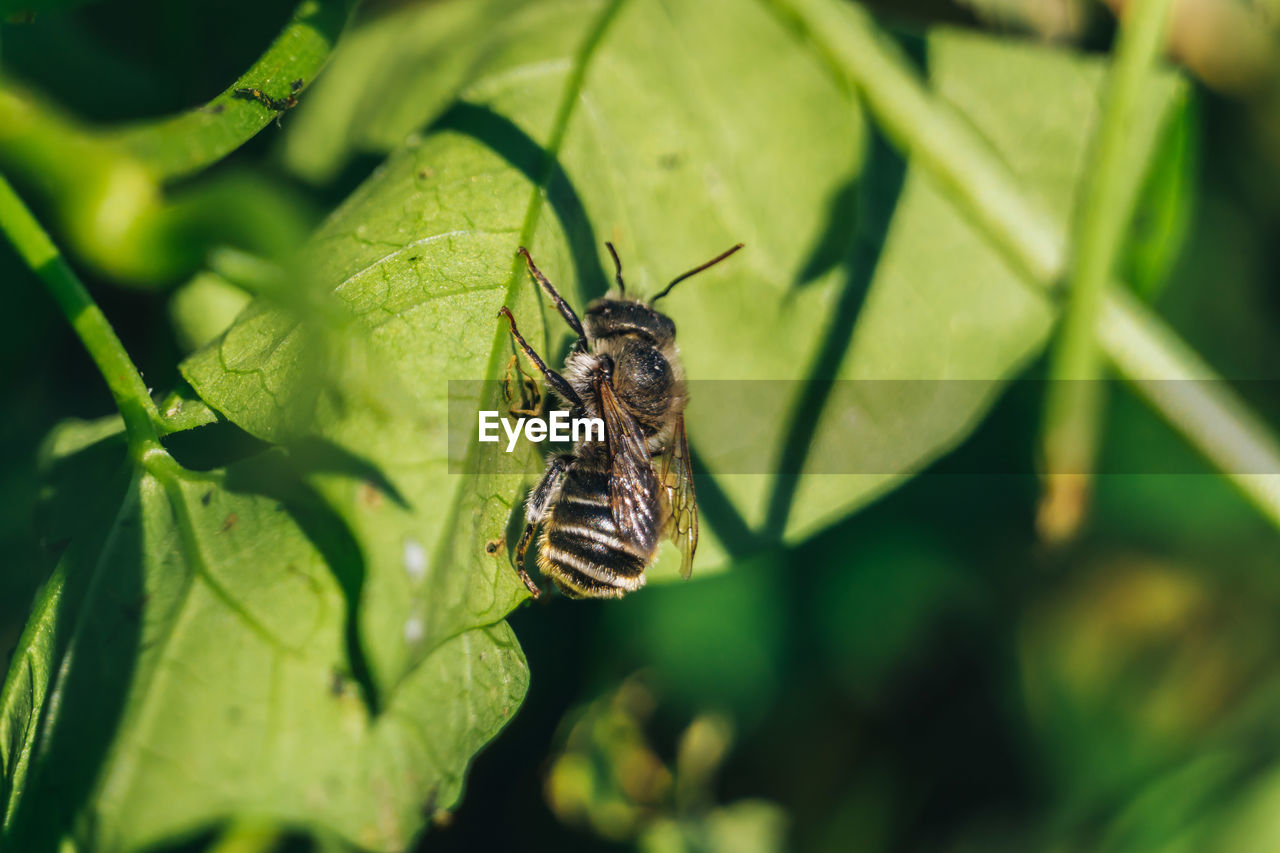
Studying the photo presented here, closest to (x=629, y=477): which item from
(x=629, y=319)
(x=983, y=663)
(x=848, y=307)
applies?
(x=629, y=319)

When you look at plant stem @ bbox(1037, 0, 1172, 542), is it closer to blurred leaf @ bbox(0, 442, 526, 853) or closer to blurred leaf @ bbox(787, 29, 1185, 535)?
blurred leaf @ bbox(787, 29, 1185, 535)

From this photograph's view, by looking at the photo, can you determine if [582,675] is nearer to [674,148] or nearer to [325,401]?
[674,148]

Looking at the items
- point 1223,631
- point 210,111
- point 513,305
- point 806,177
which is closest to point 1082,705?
point 1223,631

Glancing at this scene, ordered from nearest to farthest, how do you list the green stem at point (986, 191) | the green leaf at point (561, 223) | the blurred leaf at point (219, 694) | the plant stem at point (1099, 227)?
1. the blurred leaf at point (219, 694)
2. the green leaf at point (561, 223)
3. the plant stem at point (1099, 227)
4. the green stem at point (986, 191)

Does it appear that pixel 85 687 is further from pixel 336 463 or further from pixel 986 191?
pixel 986 191

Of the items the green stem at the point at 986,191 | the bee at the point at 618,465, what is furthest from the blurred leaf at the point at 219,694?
the green stem at the point at 986,191

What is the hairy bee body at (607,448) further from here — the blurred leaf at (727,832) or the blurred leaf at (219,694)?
the blurred leaf at (727,832)
